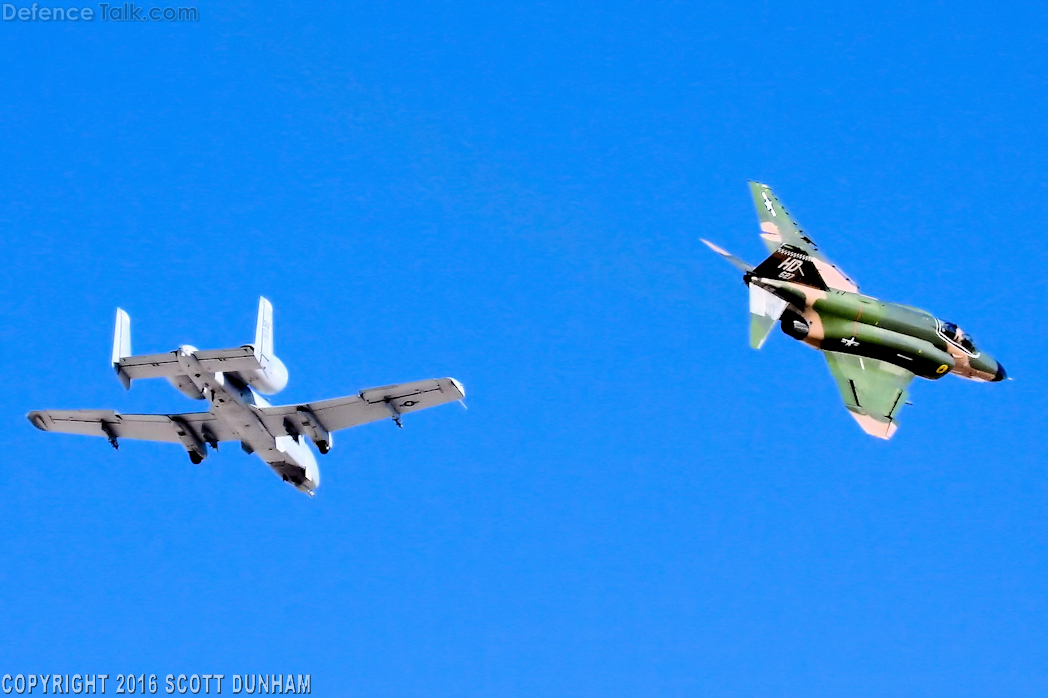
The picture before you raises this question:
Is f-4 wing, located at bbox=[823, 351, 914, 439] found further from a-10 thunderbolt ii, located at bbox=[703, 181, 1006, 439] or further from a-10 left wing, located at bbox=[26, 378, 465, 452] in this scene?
a-10 left wing, located at bbox=[26, 378, 465, 452]

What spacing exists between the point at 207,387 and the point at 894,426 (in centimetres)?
2625

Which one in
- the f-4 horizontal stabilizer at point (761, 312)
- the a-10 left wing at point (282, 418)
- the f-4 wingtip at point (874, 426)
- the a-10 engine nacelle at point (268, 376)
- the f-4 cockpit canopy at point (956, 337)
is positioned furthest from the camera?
the f-4 cockpit canopy at point (956, 337)

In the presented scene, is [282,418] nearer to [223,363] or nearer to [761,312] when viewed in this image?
[223,363]

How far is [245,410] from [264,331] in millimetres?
3658

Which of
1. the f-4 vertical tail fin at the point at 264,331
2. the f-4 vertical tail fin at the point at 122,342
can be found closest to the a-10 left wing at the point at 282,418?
the f-4 vertical tail fin at the point at 264,331

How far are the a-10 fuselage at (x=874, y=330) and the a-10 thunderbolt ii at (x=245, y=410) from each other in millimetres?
13776

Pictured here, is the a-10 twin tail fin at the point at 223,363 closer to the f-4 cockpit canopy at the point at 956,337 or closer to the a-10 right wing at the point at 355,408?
the a-10 right wing at the point at 355,408

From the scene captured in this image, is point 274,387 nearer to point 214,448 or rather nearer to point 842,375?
point 214,448

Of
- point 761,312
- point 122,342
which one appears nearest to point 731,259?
point 761,312

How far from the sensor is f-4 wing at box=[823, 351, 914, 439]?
166 ft

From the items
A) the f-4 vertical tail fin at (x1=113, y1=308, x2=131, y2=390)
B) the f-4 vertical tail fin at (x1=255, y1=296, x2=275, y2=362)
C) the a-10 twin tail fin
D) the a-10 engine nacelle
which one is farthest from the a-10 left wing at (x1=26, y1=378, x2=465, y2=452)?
the f-4 vertical tail fin at (x1=113, y1=308, x2=131, y2=390)

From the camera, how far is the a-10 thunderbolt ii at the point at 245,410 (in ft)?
156

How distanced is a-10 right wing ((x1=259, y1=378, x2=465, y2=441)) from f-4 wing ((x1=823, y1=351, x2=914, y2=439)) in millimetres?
15075

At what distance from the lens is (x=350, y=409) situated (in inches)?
2060
